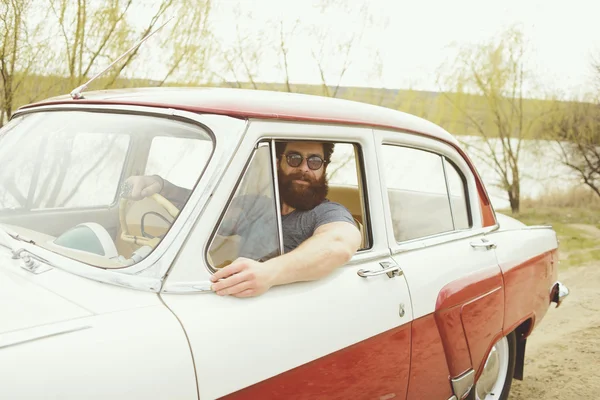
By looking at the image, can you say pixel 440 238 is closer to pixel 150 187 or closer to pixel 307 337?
pixel 307 337

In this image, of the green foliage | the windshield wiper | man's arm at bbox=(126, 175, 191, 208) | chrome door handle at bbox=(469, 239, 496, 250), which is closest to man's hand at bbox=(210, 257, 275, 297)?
man's arm at bbox=(126, 175, 191, 208)

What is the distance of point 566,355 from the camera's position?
4.83 meters

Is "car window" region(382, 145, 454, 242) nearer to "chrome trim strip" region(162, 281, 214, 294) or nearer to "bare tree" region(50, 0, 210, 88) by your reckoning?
"chrome trim strip" region(162, 281, 214, 294)

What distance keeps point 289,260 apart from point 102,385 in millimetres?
752

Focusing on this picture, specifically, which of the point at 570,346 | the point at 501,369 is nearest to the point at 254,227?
the point at 501,369

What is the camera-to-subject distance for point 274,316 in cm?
182

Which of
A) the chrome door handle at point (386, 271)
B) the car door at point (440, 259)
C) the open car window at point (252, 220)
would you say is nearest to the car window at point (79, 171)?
the open car window at point (252, 220)

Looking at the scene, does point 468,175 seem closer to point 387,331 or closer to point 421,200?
point 421,200

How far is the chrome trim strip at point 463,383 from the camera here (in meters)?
2.71

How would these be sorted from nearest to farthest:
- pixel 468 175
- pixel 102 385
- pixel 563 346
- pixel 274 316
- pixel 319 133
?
pixel 102 385, pixel 274 316, pixel 319 133, pixel 468 175, pixel 563 346

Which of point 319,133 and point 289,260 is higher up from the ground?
point 319,133

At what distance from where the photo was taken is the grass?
10250mm

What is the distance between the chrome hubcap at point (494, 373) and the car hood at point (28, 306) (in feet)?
7.91

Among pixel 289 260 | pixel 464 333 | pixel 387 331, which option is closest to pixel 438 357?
pixel 464 333
